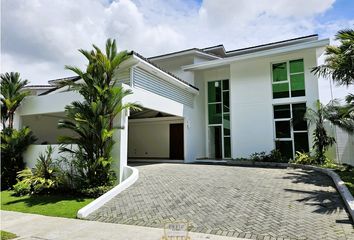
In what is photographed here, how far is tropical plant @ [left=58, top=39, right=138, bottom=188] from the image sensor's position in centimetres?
1123

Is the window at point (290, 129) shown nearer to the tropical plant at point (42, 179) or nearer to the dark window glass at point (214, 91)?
the dark window glass at point (214, 91)

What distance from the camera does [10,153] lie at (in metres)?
14.7

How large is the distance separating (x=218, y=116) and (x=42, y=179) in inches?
516

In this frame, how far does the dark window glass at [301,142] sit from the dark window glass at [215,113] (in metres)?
5.67

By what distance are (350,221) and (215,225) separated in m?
3.29

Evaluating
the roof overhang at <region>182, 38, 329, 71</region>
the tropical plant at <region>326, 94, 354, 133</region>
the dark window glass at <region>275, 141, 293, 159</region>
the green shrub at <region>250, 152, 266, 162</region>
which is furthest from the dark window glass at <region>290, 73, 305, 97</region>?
the green shrub at <region>250, 152, 266, 162</region>

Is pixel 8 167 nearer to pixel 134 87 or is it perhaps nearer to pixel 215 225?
pixel 134 87

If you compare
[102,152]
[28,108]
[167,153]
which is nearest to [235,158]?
[167,153]

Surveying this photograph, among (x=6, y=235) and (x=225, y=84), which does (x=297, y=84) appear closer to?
(x=225, y=84)

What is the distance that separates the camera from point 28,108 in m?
16.0

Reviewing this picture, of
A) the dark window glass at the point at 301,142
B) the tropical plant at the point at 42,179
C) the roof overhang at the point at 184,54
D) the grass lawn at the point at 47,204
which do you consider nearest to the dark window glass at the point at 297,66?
the dark window glass at the point at 301,142

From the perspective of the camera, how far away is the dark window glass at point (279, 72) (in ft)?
61.3

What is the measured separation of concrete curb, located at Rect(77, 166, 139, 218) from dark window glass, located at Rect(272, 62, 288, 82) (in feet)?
39.7

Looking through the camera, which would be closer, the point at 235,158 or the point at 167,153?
the point at 235,158
